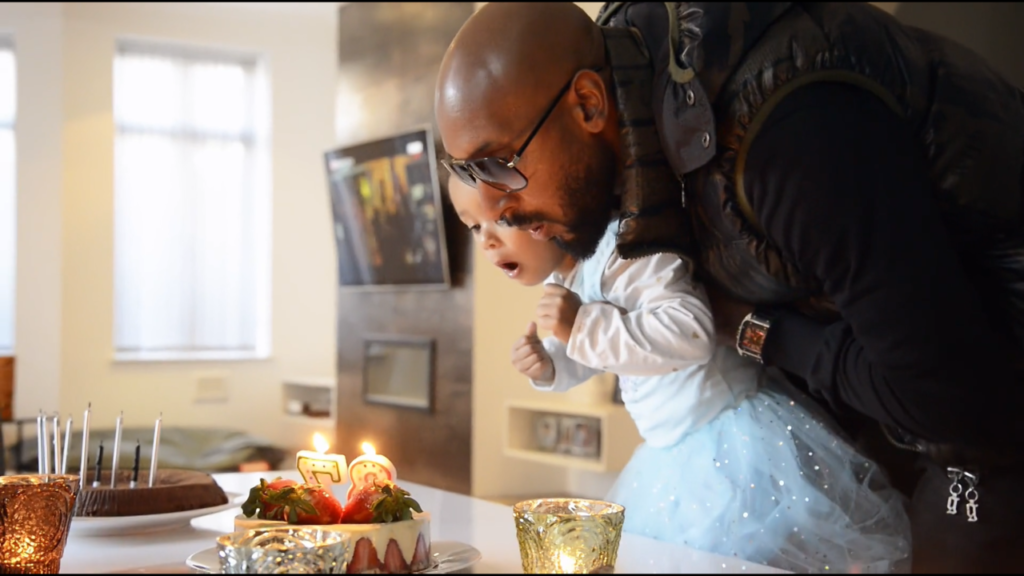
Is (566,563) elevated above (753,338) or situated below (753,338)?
below

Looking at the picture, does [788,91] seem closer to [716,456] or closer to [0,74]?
[716,456]

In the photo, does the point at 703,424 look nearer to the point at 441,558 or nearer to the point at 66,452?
the point at 441,558

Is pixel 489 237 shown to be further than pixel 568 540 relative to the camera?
Yes

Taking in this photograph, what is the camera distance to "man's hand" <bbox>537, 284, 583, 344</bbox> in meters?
1.09

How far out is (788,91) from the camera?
0.88 m

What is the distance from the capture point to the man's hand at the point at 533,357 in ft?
3.85

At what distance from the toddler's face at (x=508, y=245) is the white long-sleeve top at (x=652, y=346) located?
64 mm

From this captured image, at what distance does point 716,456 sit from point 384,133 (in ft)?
11.0

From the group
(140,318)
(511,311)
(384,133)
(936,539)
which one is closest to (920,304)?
(936,539)

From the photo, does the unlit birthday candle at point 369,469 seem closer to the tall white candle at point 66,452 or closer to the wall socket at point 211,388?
the tall white candle at point 66,452

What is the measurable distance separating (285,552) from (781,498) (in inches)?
27.1

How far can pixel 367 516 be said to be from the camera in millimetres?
687

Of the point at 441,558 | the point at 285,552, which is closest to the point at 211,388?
the point at 441,558

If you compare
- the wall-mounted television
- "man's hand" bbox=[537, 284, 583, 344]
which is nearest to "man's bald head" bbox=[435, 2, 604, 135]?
"man's hand" bbox=[537, 284, 583, 344]
